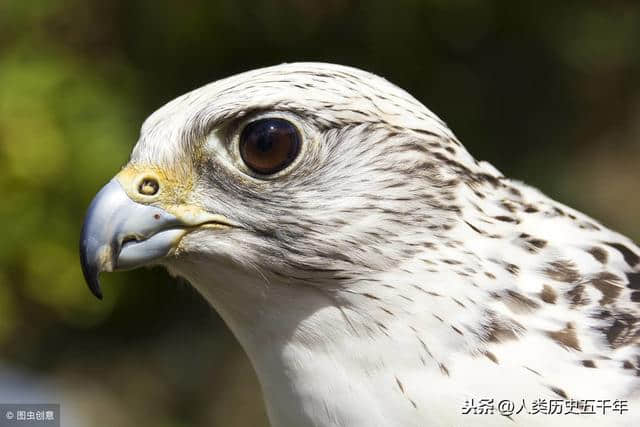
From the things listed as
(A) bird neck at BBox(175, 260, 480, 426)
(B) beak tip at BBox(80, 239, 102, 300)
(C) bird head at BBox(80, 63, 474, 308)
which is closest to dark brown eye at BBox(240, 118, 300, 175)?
(C) bird head at BBox(80, 63, 474, 308)

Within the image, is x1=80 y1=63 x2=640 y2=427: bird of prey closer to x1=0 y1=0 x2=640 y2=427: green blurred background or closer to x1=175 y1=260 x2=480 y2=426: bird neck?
x1=175 y1=260 x2=480 y2=426: bird neck

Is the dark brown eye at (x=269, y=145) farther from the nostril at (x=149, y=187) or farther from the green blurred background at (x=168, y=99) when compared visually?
A: the green blurred background at (x=168, y=99)

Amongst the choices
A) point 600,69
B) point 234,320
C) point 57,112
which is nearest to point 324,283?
point 234,320

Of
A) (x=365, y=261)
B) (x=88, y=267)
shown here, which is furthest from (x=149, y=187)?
(x=365, y=261)

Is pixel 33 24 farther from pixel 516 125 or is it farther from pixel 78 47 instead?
pixel 516 125

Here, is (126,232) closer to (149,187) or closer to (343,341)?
(149,187)

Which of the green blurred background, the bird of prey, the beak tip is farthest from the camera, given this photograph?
the green blurred background
